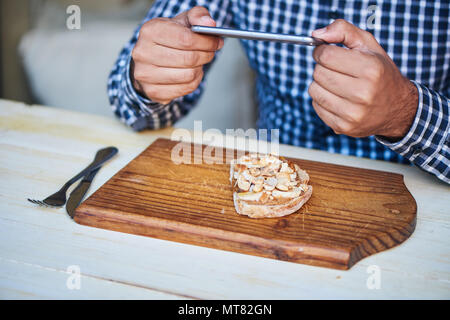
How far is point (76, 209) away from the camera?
83 centimetres

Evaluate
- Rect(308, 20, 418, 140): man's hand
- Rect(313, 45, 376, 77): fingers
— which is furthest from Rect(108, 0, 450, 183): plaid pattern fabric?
Rect(313, 45, 376, 77): fingers

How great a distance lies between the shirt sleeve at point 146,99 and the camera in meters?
1.23

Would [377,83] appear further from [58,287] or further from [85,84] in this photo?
[85,84]

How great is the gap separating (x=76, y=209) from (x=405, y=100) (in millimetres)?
770

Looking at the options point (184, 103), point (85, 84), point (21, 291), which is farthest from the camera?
point (85, 84)

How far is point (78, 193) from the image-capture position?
917 mm

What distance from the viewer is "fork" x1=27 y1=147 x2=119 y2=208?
878 millimetres

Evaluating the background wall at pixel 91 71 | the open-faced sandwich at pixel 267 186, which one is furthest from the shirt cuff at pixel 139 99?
the background wall at pixel 91 71

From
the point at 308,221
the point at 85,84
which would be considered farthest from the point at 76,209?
the point at 85,84

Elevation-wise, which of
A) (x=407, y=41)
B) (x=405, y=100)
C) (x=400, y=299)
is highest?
(x=407, y=41)

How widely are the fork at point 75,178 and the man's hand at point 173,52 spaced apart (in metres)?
0.21

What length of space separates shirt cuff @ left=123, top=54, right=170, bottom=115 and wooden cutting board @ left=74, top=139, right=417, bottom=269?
23 centimetres

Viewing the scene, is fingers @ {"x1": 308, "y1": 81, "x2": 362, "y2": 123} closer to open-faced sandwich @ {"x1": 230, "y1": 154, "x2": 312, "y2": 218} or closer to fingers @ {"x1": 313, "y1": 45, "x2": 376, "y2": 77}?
fingers @ {"x1": 313, "y1": 45, "x2": 376, "y2": 77}

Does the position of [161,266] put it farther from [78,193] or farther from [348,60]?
[348,60]
